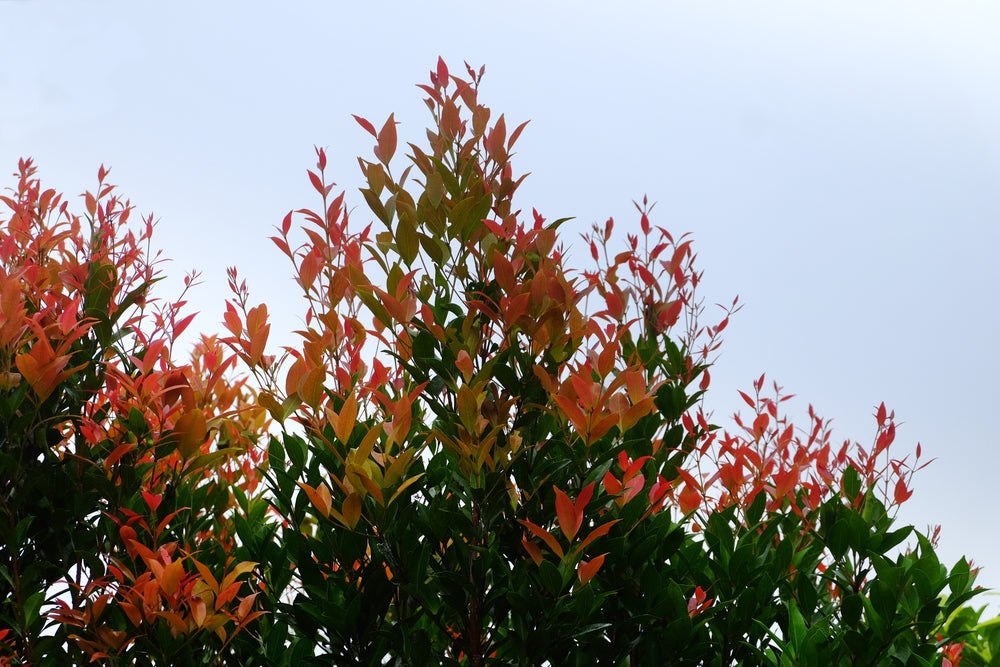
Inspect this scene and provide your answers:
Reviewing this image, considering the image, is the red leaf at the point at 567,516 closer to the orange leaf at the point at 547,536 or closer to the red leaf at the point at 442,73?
the orange leaf at the point at 547,536

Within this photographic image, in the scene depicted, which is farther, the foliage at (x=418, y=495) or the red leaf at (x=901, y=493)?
the red leaf at (x=901, y=493)

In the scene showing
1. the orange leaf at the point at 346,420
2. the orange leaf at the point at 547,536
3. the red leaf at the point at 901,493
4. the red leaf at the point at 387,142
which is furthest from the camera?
the red leaf at the point at 901,493

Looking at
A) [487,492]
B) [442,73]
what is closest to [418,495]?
[487,492]

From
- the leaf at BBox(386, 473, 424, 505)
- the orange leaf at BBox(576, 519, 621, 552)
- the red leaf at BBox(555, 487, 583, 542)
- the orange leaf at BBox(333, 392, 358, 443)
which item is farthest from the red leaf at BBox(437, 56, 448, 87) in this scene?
the orange leaf at BBox(576, 519, 621, 552)

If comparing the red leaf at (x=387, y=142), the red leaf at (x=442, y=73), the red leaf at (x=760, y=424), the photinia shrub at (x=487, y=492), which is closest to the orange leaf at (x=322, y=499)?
the photinia shrub at (x=487, y=492)

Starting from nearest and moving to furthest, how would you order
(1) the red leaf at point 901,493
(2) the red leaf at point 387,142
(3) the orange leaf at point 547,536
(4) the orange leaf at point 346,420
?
(3) the orange leaf at point 547,536 < (4) the orange leaf at point 346,420 < (2) the red leaf at point 387,142 < (1) the red leaf at point 901,493

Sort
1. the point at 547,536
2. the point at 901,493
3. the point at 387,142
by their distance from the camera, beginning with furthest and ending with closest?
the point at 901,493, the point at 387,142, the point at 547,536

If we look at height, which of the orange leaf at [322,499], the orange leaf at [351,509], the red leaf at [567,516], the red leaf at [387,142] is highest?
the red leaf at [387,142]

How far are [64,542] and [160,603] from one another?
2.38 ft

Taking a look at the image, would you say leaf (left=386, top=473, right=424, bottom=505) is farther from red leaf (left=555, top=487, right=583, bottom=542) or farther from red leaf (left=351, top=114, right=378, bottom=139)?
red leaf (left=351, top=114, right=378, bottom=139)

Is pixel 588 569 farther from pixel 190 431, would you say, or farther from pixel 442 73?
pixel 442 73

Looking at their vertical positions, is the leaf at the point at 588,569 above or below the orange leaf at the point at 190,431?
below

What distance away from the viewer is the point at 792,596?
3.64 metres

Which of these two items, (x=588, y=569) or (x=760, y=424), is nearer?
(x=588, y=569)
